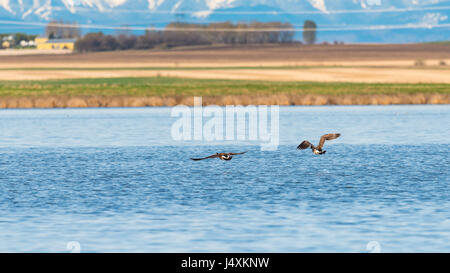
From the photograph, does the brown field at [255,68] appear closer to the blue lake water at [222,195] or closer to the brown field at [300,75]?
the brown field at [300,75]

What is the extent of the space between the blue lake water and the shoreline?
22579 mm

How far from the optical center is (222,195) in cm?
2391

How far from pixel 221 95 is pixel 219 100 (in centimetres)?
291

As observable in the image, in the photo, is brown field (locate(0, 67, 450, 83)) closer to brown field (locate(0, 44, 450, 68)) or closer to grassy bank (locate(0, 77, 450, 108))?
grassy bank (locate(0, 77, 450, 108))

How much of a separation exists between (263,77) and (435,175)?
78077mm

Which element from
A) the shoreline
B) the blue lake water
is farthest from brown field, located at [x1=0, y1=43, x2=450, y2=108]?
the blue lake water

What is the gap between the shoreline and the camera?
68.4 metres

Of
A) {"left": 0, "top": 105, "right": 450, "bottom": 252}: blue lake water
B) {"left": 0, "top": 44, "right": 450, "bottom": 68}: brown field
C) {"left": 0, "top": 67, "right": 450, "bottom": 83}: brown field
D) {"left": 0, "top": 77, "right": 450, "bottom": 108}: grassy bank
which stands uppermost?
{"left": 0, "top": 105, "right": 450, "bottom": 252}: blue lake water

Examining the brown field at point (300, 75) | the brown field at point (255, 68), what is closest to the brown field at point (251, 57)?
the brown field at point (255, 68)

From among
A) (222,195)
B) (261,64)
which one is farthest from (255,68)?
(222,195)

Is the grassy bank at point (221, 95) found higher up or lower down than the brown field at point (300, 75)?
higher up

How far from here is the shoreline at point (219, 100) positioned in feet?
224

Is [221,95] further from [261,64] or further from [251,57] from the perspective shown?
[251,57]

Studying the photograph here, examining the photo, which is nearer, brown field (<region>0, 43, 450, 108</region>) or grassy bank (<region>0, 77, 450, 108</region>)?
grassy bank (<region>0, 77, 450, 108</region>)
